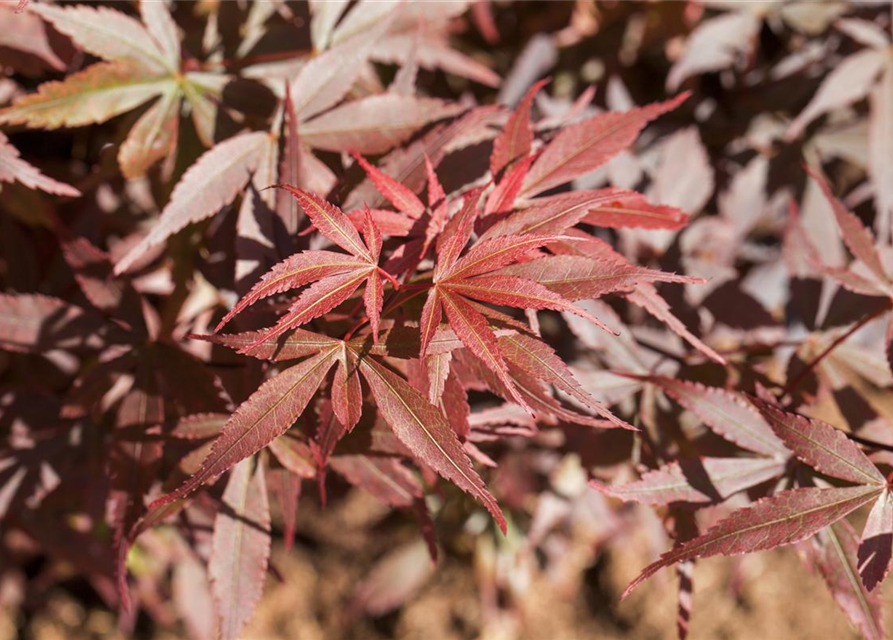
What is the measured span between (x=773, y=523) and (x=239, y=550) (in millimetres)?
631

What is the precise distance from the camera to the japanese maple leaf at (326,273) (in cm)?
69

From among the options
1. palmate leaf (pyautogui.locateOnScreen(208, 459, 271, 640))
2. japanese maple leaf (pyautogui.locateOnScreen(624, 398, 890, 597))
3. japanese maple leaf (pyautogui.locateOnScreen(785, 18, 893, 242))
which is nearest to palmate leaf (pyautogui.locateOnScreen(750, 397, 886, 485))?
japanese maple leaf (pyautogui.locateOnScreen(624, 398, 890, 597))

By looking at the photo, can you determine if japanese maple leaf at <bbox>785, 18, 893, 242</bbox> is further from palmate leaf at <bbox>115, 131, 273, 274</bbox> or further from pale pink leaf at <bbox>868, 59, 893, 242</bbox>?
palmate leaf at <bbox>115, 131, 273, 274</bbox>

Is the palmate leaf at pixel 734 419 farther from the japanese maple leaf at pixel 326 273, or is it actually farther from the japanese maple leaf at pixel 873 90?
the japanese maple leaf at pixel 873 90

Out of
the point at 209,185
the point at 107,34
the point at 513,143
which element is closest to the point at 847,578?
the point at 513,143

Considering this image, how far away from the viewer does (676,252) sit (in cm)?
132

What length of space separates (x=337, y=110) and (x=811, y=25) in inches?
45.8

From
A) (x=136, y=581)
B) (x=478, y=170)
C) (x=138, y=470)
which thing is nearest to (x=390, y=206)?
(x=478, y=170)

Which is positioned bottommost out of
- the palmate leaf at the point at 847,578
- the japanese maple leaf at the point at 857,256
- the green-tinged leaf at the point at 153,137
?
the palmate leaf at the point at 847,578

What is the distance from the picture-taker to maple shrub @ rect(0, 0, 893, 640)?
2.42 feet

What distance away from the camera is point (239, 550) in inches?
36.5

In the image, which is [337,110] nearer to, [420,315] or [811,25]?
[420,315]

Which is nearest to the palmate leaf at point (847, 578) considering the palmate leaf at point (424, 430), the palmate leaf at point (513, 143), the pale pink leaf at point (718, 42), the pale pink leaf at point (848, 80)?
the palmate leaf at point (424, 430)

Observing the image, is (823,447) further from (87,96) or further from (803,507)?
(87,96)
